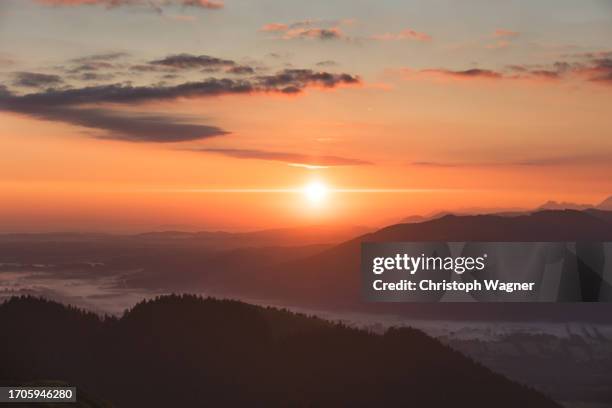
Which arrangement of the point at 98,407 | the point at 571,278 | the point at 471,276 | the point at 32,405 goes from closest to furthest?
1. the point at 471,276
2. the point at 571,278
3. the point at 32,405
4. the point at 98,407

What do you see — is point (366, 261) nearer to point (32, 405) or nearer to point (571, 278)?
point (571, 278)

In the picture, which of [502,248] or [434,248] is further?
[502,248]

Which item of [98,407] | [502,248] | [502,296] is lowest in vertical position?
[98,407]

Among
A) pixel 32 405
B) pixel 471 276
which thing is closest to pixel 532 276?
pixel 471 276

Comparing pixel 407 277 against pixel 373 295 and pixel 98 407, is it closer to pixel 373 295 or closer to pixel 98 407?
pixel 373 295

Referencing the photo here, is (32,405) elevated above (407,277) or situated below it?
below

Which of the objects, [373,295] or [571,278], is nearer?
[373,295]

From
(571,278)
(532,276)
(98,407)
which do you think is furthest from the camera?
(98,407)

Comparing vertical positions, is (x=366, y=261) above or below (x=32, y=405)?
above

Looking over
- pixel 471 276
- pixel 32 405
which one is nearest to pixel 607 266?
pixel 471 276
